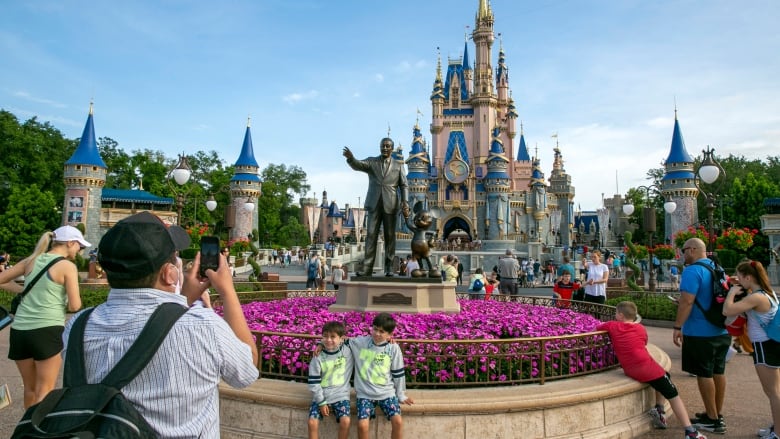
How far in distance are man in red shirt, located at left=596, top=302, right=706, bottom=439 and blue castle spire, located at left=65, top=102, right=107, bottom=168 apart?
4490 cm

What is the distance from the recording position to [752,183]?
45.9 metres

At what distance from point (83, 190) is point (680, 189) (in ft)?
169

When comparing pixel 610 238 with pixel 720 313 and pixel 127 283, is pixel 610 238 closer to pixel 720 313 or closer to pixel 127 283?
pixel 720 313

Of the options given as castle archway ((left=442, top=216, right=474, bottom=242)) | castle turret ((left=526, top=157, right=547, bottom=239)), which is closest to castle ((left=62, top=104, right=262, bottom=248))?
castle archway ((left=442, top=216, right=474, bottom=242))

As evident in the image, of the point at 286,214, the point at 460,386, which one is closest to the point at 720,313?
the point at 460,386

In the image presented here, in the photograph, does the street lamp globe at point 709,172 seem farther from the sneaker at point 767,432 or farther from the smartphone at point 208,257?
the smartphone at point 208,257

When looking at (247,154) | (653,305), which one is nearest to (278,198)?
(247,154)

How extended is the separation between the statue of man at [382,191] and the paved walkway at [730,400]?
4943 mm

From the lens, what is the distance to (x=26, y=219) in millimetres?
41438

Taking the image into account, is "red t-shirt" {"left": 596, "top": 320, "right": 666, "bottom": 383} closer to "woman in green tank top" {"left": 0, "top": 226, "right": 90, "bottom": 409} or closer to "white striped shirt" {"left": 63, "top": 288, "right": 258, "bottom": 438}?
"white striped shirt" {"left": 63, "top": 288, "right": 258, "bottom": 438}

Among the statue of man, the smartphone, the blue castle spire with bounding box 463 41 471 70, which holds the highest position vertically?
the blue castle spire with bounding box 463 41 471 70

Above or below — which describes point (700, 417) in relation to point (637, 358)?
below

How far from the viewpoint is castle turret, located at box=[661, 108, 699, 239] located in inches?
1826

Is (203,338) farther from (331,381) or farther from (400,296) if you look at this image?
(400,296)
